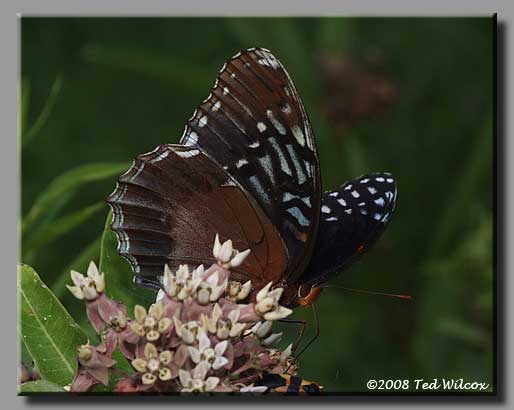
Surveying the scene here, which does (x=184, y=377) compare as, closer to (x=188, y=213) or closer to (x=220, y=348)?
(x=220, y=348)

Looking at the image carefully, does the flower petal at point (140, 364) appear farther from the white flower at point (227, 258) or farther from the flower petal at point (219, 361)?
the white flower at point (227, 258)

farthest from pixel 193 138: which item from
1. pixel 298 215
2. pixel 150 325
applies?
pixel 150 325

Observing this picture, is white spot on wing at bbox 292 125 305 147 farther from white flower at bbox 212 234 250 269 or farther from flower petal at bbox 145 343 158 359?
flower petal at bbox 145 343 158 359

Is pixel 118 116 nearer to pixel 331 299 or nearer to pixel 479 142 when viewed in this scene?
pixel 331 299

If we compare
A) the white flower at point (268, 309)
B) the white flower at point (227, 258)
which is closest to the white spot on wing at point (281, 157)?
the white flower at point (227, 258)

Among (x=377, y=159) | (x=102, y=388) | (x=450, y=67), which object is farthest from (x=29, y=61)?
(x=102, y=388)
